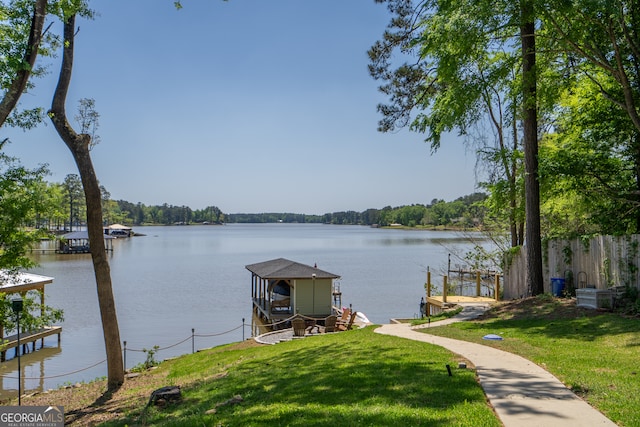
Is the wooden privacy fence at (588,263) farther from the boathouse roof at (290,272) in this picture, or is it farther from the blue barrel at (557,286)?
the boathouse roof at (290,272)

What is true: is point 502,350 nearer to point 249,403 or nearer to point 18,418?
point 249,403

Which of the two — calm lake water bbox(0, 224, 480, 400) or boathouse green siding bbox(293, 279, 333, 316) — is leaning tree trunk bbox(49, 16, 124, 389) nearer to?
calm lake water bbox(0, 224, 480, 400)

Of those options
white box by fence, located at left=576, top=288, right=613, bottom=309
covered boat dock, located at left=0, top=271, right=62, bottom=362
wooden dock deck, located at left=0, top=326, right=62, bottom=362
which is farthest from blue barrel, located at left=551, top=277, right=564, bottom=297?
wooden dock deck, located at left=0, top=326, right=62, bottom=362

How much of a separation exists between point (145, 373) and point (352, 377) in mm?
8865

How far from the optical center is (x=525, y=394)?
6160 millimetres

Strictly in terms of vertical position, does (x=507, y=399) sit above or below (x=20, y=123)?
below

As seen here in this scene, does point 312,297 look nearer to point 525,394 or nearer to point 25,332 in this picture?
point 25,332

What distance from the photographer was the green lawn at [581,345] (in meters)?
5.96

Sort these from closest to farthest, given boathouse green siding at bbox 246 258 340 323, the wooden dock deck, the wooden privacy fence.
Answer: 1. the wooden privacy fence
2. the wooden dock deck
3. boathouse green siding at bbox 246 258 340 323

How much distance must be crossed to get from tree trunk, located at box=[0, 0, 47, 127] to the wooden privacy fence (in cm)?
1398

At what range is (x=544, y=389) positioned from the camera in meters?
6.35

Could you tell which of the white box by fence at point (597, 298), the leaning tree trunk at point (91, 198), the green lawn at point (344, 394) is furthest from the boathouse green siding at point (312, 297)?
the green lawn at point (344, 394)

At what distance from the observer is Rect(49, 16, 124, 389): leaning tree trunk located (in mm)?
11148

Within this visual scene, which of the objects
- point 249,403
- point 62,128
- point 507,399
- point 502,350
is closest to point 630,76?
point 502,350
